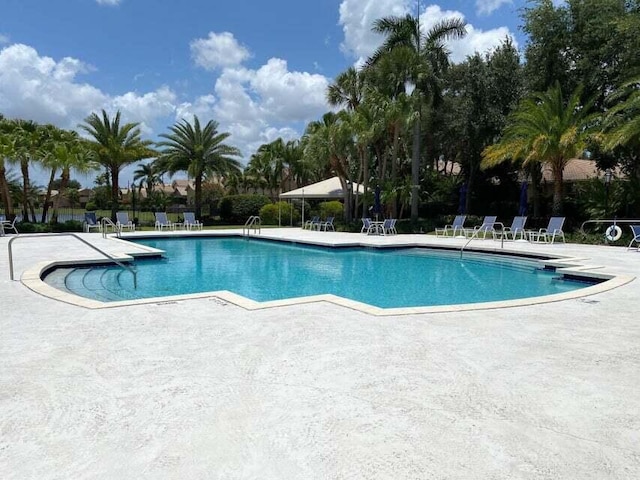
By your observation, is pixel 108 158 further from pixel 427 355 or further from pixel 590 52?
pixel 427 355

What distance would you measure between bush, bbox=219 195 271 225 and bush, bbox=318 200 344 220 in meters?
4.23

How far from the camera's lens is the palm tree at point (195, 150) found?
29.3 m

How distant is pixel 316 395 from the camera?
339 cm

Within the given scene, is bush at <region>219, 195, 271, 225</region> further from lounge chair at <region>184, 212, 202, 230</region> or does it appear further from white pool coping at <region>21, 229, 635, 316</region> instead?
white pool coping at <region>21, 229, 635, 316</region>

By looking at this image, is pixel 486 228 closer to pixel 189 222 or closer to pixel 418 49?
pixel 418 49

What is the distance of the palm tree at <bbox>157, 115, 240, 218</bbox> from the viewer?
29.3 m

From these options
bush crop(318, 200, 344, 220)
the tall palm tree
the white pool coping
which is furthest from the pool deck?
bush crop(318, 200, 344, 220)

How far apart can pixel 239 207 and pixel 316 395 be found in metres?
28.9

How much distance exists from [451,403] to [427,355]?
40.8 inches

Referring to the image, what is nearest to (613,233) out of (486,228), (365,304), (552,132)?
(552,132)

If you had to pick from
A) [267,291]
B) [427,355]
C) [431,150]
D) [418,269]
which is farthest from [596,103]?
[427,355]

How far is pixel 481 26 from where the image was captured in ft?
78.8

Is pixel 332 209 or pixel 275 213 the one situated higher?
pixel 332 209

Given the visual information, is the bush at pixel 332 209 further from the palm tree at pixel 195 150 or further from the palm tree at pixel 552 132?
the palm tree at pixel 552 132
